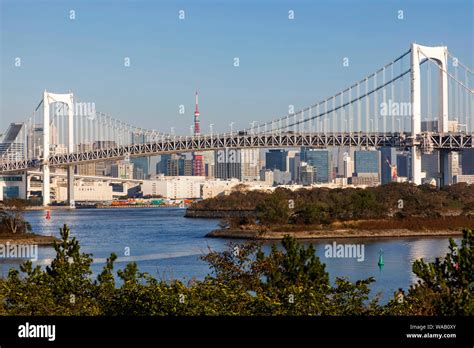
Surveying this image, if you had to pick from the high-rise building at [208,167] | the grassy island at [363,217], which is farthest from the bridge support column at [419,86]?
the high-rise building at [208,167]

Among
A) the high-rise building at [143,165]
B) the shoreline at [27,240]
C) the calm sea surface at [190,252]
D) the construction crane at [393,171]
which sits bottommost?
the calm sea surface at [190,252]

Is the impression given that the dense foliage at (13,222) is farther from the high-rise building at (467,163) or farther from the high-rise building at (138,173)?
the high-rise building at (138,173)

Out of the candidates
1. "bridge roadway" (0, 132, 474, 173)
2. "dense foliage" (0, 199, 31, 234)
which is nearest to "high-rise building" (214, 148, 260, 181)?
"bridge roadway" (0, 132, 474, 173)

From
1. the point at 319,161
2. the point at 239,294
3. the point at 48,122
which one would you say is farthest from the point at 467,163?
the point at 239,294

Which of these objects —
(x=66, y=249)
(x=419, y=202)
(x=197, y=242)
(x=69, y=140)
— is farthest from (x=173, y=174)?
(x=66, y=249)

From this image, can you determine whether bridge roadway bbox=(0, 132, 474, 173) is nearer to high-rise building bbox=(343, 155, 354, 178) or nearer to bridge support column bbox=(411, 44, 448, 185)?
bridge support column bbox=(411, 44, 448, 185)

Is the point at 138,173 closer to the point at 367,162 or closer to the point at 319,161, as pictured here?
the point at 319,161
